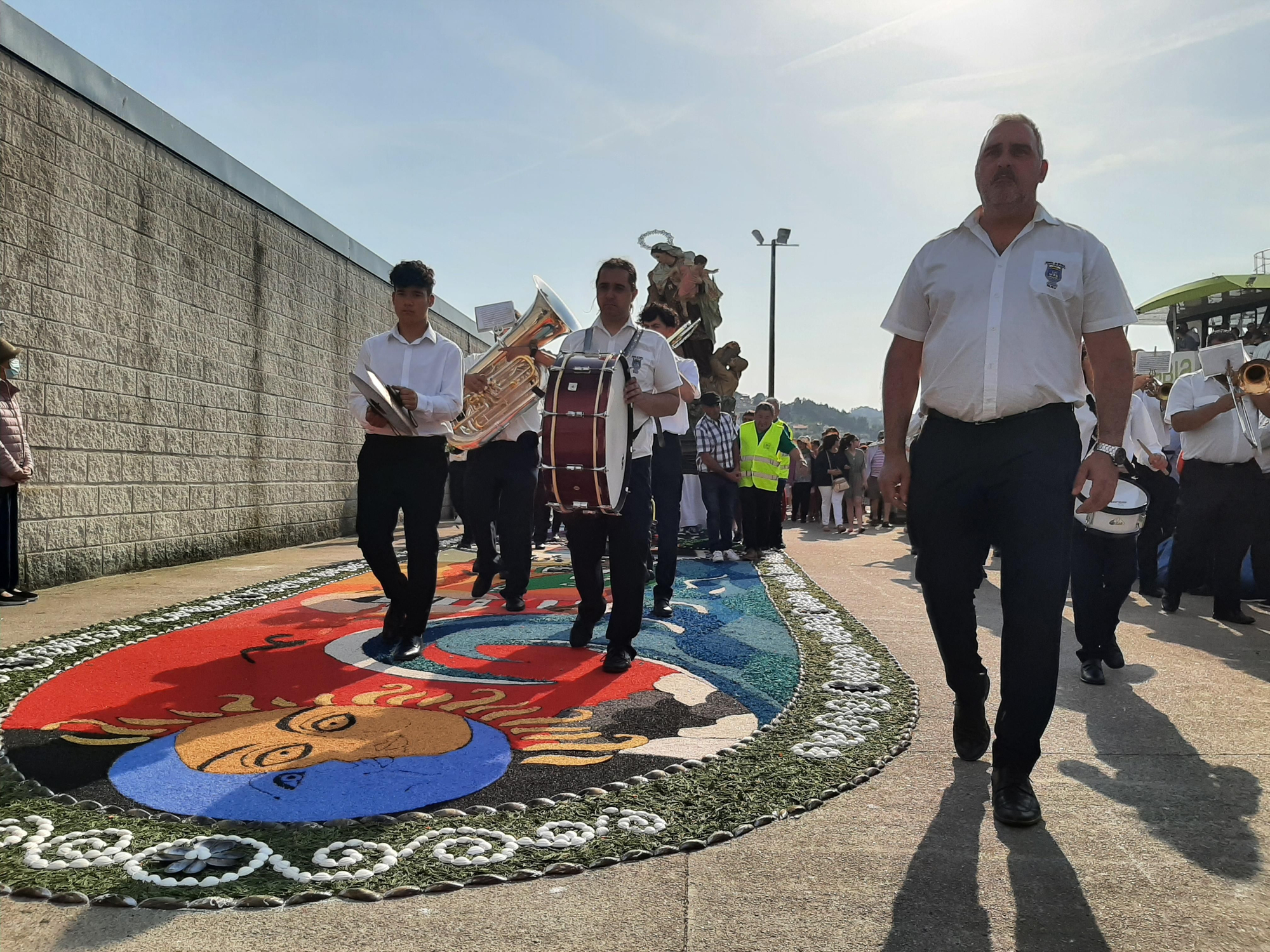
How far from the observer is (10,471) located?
583 cm

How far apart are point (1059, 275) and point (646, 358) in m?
2.27

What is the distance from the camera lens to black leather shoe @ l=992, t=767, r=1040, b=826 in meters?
2.40

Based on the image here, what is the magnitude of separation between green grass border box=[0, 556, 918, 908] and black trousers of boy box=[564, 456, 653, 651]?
99 cm

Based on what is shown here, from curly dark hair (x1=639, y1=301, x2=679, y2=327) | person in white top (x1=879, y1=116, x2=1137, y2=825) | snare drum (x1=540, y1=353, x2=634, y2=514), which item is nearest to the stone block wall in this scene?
curly dark hair (x1=639, y1=301, x2=679, y2=327)

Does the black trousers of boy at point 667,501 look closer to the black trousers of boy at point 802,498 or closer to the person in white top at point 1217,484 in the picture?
the person in white top at point 1217,484

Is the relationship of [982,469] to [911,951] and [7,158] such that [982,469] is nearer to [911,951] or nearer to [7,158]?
[911,951]

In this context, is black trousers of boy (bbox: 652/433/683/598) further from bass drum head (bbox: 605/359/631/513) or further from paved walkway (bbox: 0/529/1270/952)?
paved walkway (bbox: 0/529/1270/952)

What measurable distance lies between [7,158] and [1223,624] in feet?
28.1

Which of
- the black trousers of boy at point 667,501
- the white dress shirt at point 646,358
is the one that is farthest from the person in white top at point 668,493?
the white dress shirt at point 646,358

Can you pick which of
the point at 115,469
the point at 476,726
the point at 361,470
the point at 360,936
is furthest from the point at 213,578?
the point at 360,936

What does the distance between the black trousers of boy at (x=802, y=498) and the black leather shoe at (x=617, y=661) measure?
15034 millimetres

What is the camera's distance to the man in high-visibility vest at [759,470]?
9.77 m

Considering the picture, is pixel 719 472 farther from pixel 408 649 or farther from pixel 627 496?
pixel 408 649

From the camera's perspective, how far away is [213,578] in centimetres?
733
